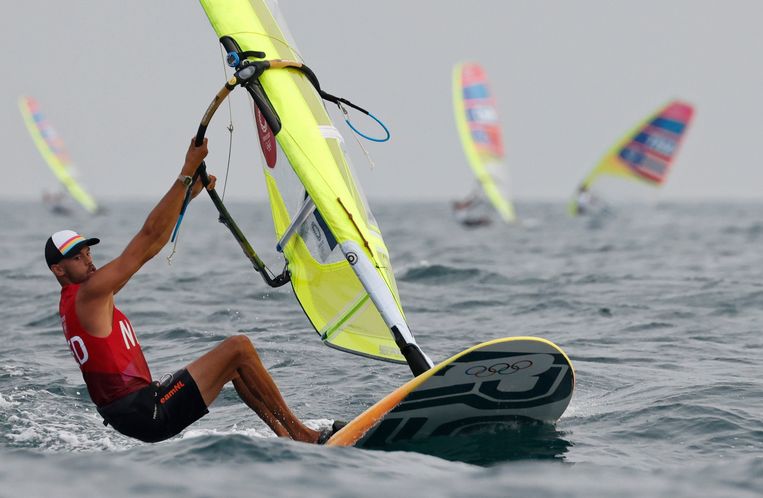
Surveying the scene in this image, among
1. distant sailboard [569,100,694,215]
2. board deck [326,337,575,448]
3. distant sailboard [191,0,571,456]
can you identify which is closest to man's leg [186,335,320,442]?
board deck [326,337,575,448]

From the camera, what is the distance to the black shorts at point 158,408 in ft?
17.7

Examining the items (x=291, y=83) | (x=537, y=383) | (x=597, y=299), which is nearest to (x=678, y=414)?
(x=537, y=383)

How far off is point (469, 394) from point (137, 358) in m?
1.79

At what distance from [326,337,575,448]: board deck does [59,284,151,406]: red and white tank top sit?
1.13 meters

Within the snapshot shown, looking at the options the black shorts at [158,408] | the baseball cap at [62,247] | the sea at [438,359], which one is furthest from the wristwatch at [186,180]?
the sea at [438,359]

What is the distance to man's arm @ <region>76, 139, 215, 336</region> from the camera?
5164 mm

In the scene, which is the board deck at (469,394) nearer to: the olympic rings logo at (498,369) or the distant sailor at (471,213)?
the olympic rings logo at (498,369)

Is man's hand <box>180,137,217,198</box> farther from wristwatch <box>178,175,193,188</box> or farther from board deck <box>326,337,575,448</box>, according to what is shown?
board deck <box>326,337,575,448</box>

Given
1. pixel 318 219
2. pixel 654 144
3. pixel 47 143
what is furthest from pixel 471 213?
pixel 318 219

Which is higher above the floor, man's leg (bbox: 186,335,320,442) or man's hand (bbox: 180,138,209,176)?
man's hand (bbox: 180,138,209,176)

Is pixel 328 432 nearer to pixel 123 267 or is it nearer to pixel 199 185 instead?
pixel 123 267

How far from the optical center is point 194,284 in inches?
545

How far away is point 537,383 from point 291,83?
2493 millimetres

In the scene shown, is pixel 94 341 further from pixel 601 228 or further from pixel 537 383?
pixel 601 228
